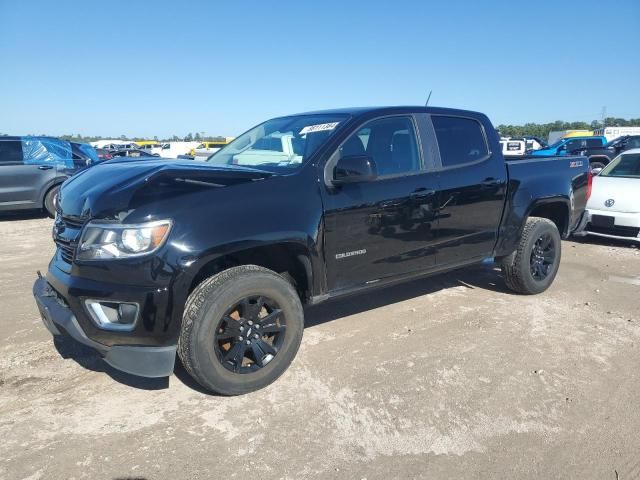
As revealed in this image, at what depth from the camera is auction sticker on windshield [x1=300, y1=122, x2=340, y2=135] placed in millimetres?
Result: 3707

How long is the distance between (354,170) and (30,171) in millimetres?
8929

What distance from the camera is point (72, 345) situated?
385cm

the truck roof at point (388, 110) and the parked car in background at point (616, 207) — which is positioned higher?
the truck roof at point (388, 110)

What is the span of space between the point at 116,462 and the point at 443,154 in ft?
10.8

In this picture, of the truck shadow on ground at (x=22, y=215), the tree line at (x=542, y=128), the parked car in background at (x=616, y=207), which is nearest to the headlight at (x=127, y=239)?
the parked car in background at (x=616, y=207)

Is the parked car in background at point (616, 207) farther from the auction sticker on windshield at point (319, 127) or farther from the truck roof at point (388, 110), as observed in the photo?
the auction sticker on windshield at point (319, 127)

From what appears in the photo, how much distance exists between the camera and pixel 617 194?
7.48 metres

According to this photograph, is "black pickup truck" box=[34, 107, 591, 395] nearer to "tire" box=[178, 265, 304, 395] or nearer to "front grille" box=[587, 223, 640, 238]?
"tire" box=[178, 265, 304, 395]

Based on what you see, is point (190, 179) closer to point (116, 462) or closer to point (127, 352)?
point (127, 352)

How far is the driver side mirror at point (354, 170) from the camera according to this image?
3.28 meters

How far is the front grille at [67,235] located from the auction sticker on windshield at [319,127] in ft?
5.88

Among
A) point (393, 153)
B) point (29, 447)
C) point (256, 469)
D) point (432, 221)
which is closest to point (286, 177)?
point (393, 153)

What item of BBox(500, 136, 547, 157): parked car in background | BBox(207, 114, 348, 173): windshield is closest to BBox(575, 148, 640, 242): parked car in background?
BBox(207, 114, 348, 173): windshield

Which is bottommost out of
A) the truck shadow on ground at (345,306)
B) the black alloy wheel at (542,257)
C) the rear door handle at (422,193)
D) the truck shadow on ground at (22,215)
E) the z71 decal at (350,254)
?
the truck shadow on ground at (345,306)
